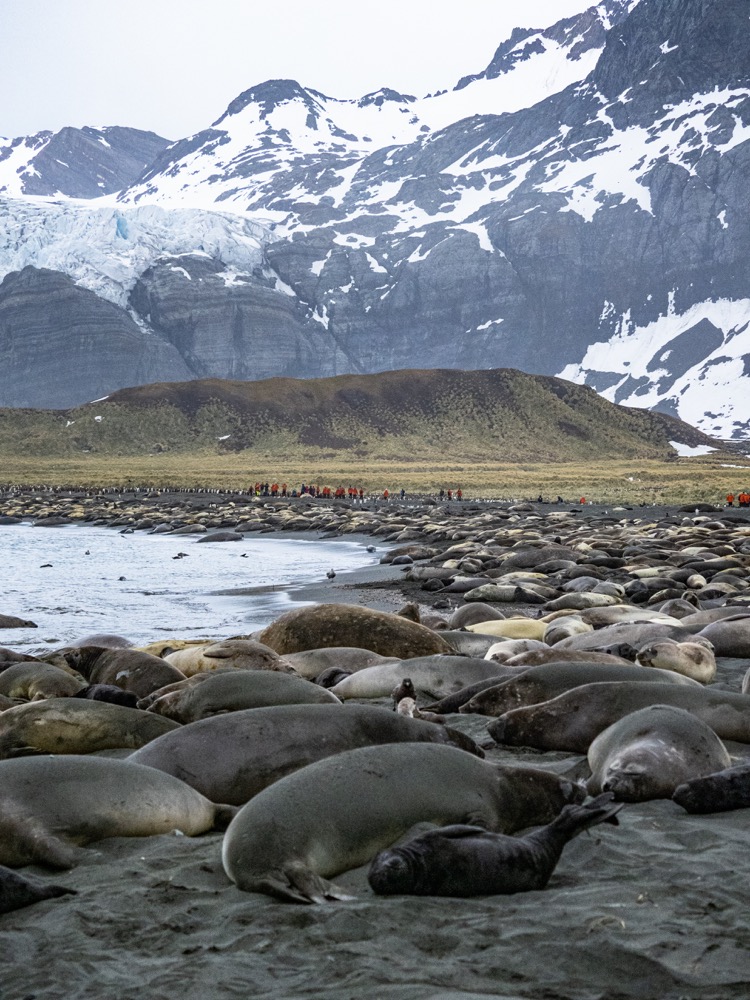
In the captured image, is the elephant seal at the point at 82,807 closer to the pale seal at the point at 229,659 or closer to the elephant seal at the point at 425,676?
the elephant seal at the point at 425,676

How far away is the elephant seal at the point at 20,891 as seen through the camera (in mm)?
3447

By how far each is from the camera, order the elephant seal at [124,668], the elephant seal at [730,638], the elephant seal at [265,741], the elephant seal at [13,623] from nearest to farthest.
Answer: the elephant seal at [265,741] → the elephant seal at [124,668] → the elephant seal at [730,638] → the elephant seal at [13,623]

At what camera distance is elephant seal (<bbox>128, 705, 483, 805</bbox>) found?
187 inches

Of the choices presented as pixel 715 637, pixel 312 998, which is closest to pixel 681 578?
pixel 715 637

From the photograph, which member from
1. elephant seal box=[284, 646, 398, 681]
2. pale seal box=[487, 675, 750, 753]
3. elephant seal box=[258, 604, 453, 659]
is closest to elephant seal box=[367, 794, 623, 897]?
pale seal box=[487, 675, 750, 753]

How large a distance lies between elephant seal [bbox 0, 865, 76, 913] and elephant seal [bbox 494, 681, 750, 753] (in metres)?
2.84

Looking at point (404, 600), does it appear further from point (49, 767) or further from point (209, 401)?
point (209, 401)

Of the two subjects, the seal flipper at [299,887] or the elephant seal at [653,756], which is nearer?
the seal flipper at [299,887]

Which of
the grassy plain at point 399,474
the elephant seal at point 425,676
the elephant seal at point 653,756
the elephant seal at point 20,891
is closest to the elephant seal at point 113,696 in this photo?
the elephant seal at point 425,676

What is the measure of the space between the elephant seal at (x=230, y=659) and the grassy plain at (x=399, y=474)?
41481mm

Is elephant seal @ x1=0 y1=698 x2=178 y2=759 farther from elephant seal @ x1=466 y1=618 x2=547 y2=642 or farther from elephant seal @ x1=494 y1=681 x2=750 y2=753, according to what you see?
elephant seal @ x1=466 y1=618 x2=547 y2=642

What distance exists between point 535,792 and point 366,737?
99cm

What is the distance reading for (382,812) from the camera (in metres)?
3.91

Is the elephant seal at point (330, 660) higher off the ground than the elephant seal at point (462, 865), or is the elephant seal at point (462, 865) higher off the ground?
the elephant seal at point (462, 865)
